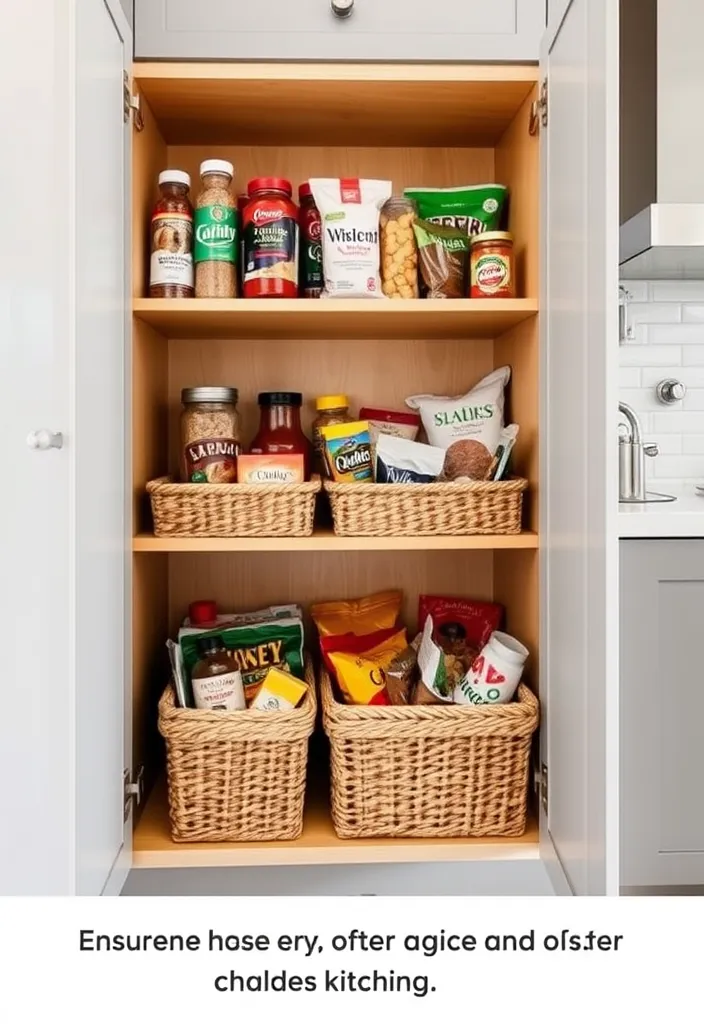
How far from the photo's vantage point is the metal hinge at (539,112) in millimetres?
1419

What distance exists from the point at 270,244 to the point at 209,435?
33cm

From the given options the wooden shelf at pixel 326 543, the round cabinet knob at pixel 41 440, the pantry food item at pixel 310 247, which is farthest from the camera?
the pantry food item at pixel 310 247

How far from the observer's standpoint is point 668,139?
5.53 ft

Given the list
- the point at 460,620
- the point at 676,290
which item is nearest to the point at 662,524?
the point at 460,620

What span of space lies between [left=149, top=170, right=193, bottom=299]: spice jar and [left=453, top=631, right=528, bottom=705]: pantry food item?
2.47 feet

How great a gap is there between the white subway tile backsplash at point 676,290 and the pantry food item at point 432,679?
0.94 metres

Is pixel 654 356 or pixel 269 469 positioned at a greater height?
pixel 654 356

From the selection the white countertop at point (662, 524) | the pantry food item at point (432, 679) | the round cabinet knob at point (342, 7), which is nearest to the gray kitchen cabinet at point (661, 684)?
the white countertop at point (662, 524)

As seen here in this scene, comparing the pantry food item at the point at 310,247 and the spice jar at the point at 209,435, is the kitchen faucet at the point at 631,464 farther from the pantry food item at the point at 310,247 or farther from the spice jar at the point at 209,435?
the spice jar at the point at 209,435

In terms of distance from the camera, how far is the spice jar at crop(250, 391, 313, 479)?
5.24 ft

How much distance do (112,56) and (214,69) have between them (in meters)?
0.20

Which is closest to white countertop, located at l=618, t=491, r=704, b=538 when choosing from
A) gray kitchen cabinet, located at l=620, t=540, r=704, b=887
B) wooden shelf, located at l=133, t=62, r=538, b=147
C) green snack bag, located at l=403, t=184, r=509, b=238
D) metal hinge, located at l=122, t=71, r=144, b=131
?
gray kitchen cabinet, located at l=620, t=540, r=704, b=887

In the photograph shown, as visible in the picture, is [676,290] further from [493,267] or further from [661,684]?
[661,684]

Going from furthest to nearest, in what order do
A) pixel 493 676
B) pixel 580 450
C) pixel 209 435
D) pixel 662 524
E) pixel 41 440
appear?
pixel 209 435 → pixel 493 676 → pixel 662 524 → pixel 580 450 → pixel 41 440
